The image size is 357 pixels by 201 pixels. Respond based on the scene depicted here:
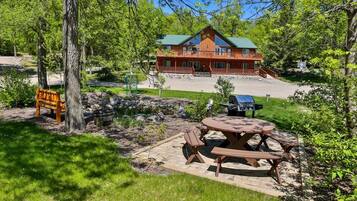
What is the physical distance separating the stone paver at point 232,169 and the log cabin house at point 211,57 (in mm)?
40481

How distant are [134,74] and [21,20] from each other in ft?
25.5

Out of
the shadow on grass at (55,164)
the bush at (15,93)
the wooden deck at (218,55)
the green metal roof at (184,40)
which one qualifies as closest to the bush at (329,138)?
the shadow on grass at (55,164)

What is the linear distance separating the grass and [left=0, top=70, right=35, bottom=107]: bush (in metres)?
5.95

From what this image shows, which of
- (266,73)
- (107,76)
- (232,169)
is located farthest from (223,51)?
(232,169)

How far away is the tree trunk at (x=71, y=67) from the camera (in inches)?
388

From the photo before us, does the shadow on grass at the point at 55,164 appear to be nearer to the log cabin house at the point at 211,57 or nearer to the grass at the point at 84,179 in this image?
A: the grass at the point at 84,179

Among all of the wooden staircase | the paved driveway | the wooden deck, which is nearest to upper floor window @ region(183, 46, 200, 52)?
the wooden deck

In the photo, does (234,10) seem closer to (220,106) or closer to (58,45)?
(220,106)

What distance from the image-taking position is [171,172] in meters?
7.34

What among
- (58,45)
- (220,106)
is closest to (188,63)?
(58,45)

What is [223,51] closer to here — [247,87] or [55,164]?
[247,87]

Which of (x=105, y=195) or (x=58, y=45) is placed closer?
(x=105, y=195)

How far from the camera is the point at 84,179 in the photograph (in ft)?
21.6

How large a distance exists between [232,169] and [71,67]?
5756mm
